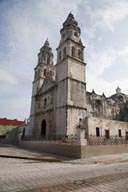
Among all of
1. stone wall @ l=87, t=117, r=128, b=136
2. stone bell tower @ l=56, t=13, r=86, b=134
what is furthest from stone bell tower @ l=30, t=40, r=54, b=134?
stone wall @ l=87, t=117, r=128, b=136

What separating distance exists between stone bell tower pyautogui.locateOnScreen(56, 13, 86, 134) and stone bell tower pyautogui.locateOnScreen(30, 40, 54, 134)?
6.83m

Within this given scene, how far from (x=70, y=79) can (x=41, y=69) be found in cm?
1196

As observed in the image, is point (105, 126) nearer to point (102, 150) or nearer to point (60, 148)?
point (102, 150)

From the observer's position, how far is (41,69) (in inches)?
1233

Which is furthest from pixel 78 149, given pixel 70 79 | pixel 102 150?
pixel 70 79

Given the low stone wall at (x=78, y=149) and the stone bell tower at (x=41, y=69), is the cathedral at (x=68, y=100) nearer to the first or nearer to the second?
the stone bell tower at (x=41, y=69)

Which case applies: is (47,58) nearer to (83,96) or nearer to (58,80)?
(58,80)

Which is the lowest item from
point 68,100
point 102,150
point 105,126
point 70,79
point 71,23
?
point 102,150

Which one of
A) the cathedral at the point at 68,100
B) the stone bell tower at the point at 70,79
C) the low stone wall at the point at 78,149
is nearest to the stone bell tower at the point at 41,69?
the cathedral at the point at 68,100

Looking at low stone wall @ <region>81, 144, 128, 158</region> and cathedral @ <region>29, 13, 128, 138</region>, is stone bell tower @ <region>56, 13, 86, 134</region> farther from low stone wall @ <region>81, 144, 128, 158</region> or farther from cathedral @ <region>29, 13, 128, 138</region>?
low stone wall @ <region>81, 144, 128, 158</region>

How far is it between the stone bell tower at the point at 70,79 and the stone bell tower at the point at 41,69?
6.83 meters

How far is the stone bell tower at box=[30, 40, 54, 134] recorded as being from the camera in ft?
99.7

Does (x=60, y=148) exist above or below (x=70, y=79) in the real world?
below

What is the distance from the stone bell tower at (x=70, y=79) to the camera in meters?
19.8
